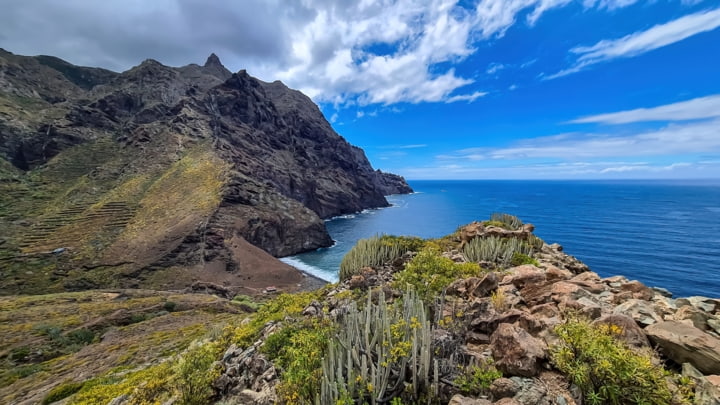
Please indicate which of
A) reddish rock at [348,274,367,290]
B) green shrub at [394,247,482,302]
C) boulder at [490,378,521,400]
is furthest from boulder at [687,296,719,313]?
reddish rock at [348,274,367,290]

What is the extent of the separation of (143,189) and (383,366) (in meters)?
71.5

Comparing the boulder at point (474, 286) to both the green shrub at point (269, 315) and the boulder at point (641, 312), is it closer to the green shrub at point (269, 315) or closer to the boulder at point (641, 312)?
the boulder at point (641, 312)

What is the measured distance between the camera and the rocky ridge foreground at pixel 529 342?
4461mm

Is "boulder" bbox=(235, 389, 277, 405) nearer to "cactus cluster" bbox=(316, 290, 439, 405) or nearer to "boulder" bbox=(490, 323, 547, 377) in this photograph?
"cactus cluster" bbox=(316, 290, 439, 405)

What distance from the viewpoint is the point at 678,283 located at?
34688 mm

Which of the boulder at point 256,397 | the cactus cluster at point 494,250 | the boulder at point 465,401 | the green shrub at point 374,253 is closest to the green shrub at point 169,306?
the green shrub at point 374,253

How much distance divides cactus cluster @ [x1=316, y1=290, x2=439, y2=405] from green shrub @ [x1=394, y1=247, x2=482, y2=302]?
6.51 feet

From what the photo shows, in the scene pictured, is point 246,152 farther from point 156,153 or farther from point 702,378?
point 702,378

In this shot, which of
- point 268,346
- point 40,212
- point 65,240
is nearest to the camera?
point 268,346

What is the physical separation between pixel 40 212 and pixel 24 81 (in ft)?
279

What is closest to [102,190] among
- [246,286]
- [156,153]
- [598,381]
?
[156,153]

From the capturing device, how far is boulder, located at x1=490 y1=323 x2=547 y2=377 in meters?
4.91

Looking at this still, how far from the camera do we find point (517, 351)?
5039 mm

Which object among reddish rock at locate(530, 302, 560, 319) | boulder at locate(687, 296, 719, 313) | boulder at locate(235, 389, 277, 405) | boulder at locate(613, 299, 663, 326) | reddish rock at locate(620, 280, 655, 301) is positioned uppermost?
boulder at locate(613, 299, 663, 326)
